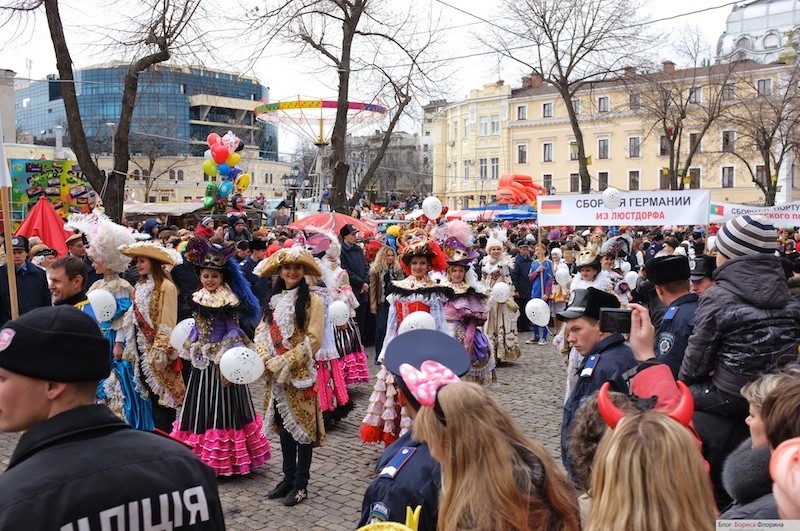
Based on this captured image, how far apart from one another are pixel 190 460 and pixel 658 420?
1408 mm

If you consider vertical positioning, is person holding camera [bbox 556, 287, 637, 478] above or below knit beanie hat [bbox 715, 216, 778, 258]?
below

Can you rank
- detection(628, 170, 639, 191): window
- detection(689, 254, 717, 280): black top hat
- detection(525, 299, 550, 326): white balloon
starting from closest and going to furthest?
detection(689, 254, 717, 280): black top hat
detection(525, 299, 550, 326): white balloon
detection(628, 170, 639, 191): window

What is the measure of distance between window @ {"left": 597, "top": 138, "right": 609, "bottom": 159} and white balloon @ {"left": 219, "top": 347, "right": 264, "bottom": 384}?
62.6 meters

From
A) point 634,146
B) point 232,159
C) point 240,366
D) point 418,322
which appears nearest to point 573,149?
point 634,146

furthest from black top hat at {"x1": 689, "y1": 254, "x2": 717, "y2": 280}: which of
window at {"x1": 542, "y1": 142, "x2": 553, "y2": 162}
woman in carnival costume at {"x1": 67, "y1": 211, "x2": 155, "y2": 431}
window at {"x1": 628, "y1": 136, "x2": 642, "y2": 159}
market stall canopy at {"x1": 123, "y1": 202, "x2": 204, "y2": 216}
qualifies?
window at {"x1": 542, "y1": 142, "x2": 553, "y2": 162}

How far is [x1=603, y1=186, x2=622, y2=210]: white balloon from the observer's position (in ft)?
42.4

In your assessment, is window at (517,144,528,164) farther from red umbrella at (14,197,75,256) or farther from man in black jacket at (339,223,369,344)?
red umbrella at (14,197,75,256)

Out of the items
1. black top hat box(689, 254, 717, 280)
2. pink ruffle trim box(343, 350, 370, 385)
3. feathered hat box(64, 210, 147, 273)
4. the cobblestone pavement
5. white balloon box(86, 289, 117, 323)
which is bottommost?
the cobblestone pavement

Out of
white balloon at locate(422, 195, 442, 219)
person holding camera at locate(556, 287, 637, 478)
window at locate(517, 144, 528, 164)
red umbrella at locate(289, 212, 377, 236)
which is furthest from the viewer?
window at locate(517, 144, 528, 164)

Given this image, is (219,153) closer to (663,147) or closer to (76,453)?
(76,453)

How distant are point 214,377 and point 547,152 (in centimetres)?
6314

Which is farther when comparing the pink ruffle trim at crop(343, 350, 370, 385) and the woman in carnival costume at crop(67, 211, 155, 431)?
the pink ruffle trim at crop(343, 350, 370, 385)

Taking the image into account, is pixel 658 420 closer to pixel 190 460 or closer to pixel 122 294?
pixel 190 460

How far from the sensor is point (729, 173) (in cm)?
5950
